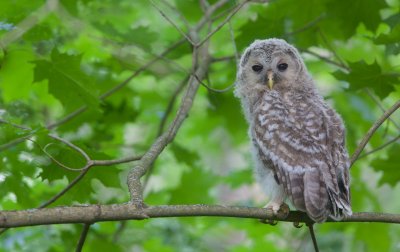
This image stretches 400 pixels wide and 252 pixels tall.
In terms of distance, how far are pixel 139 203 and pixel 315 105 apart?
4.66 ft

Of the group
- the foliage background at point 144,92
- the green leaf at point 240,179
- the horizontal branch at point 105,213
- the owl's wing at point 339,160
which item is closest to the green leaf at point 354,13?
the foliage background at point 144,92

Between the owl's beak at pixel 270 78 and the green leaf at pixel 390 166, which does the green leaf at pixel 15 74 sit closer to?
the owl's beak at pixel 270 78

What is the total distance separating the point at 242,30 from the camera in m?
4.09

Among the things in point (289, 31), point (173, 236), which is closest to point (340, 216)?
point (289, 31)

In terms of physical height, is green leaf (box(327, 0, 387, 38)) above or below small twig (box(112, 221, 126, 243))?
above

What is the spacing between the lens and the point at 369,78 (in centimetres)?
→ 355

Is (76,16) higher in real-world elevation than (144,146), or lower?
higher

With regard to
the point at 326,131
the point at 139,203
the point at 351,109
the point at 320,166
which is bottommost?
the point at 139,203

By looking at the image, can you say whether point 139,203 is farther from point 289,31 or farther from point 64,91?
point 289,31

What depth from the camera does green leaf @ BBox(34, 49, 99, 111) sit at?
3.31m

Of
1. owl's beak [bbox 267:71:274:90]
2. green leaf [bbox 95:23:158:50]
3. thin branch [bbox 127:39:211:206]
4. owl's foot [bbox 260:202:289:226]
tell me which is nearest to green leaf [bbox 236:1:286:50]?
thin branch [bbox 127:39:211:206]

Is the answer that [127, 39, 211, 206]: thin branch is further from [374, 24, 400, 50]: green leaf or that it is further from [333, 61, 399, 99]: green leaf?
[374, 24, 400, 50]: green leaf

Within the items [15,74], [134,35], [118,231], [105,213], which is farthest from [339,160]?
[15,74]

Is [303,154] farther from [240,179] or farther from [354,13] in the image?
[240,179]
